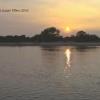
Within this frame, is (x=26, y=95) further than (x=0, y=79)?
No

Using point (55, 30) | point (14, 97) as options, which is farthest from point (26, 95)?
point (55, 30)

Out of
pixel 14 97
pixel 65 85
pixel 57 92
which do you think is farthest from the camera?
pixel 65 85

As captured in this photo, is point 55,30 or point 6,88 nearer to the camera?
point 6,88

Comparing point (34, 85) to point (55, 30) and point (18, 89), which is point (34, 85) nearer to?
point (18, 89)

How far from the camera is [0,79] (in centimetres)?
2770

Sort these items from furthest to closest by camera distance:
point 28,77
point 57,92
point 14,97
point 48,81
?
point 28,77 < point 48,81 < point 57,92 < point 14,97

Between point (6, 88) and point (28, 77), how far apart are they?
577 centimetres

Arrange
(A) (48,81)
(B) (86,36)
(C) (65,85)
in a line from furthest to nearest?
(B) (86,36) < (A) (48,81) < (C) (65,85)

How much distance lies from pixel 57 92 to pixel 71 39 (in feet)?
441

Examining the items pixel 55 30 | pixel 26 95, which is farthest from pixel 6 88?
pixel 55 30

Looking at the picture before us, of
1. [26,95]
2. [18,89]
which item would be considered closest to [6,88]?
[18,89]

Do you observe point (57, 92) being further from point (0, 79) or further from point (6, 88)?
point (0, 79)

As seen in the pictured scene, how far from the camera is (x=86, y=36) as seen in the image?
153875mm

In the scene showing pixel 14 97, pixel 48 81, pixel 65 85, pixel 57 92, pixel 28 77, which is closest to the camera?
pixel 14 97
